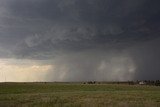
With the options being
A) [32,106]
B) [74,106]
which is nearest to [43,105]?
[32,106]

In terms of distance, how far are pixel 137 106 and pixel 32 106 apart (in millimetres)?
11373

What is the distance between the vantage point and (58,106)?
32.0 m

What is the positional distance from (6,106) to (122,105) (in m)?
12.3

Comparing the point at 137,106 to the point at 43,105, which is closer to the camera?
the point at 137,106

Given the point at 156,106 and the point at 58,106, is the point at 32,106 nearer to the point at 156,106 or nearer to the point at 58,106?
the point at 58,106

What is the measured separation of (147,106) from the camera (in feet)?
102

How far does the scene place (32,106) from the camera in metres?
32.5

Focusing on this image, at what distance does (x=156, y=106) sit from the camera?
1218 inches

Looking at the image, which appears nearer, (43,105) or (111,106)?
(111,106)

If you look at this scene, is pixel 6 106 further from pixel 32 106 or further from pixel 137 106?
pixel 137 106

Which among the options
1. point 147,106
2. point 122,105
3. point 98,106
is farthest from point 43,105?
point 147,106

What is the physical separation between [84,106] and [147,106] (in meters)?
6.62

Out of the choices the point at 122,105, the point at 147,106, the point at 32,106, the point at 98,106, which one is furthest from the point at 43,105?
the point at 147,106

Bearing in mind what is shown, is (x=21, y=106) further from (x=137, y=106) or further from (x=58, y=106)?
(x=137, y=106)
